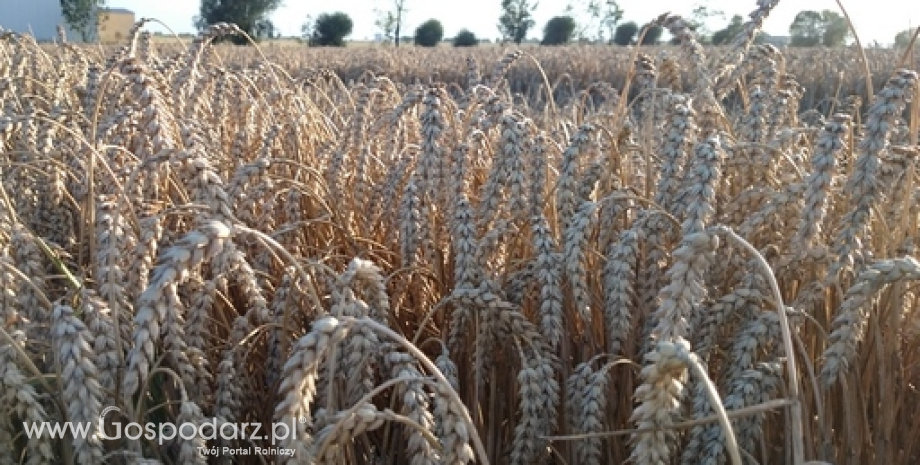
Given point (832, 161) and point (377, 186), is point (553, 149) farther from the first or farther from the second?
point (832, 161)

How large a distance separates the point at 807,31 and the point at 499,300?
101ft

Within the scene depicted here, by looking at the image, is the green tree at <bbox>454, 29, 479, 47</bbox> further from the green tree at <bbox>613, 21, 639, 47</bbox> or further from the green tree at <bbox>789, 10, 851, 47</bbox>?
the green tree at <bbox>789, 10, 851, 47</bbox>

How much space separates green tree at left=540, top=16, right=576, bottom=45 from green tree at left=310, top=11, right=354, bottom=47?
1149cm

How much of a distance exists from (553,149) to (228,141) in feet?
3.07

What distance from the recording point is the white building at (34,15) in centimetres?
4409

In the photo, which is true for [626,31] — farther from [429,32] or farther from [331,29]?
[331,29]

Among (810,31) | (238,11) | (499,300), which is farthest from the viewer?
(238,11)

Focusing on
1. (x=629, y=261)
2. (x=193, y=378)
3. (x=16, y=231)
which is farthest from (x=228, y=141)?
(x=629, y=261)

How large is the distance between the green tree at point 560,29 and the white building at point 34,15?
2709 centimetres

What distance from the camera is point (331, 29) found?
151 ft

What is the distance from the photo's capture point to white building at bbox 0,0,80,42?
44094mm


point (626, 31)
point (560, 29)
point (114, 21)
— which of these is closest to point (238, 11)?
point (114, 21)

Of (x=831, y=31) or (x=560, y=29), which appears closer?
(x=831, y=31)

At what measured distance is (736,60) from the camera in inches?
67.2
